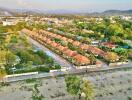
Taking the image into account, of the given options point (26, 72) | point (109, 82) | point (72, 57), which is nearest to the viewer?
point (109, 82)

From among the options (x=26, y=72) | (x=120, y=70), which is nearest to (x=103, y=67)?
(x=120, y=70)

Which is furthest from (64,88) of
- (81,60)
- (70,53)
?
(70,53)

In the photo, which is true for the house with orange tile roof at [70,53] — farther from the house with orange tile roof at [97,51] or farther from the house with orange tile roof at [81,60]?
the house with orange tile roof at [97,51]

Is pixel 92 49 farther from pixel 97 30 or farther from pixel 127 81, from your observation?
pixel 97 30

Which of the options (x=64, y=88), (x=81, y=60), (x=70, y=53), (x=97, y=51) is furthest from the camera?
(x=97, y=51)

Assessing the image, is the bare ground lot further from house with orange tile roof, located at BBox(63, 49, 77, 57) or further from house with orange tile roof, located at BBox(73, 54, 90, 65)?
house with orange tile roof, located at BBox(63, 49, 77, 57)

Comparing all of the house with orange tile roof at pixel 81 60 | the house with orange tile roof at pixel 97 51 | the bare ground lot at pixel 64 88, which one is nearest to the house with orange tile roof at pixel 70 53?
the house with orange tile roof at pixel 81 60

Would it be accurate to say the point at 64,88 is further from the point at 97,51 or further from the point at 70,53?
the point at 97,51

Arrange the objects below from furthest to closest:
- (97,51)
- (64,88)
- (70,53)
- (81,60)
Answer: (97,51), (70,53), (81,60), (64,88)
